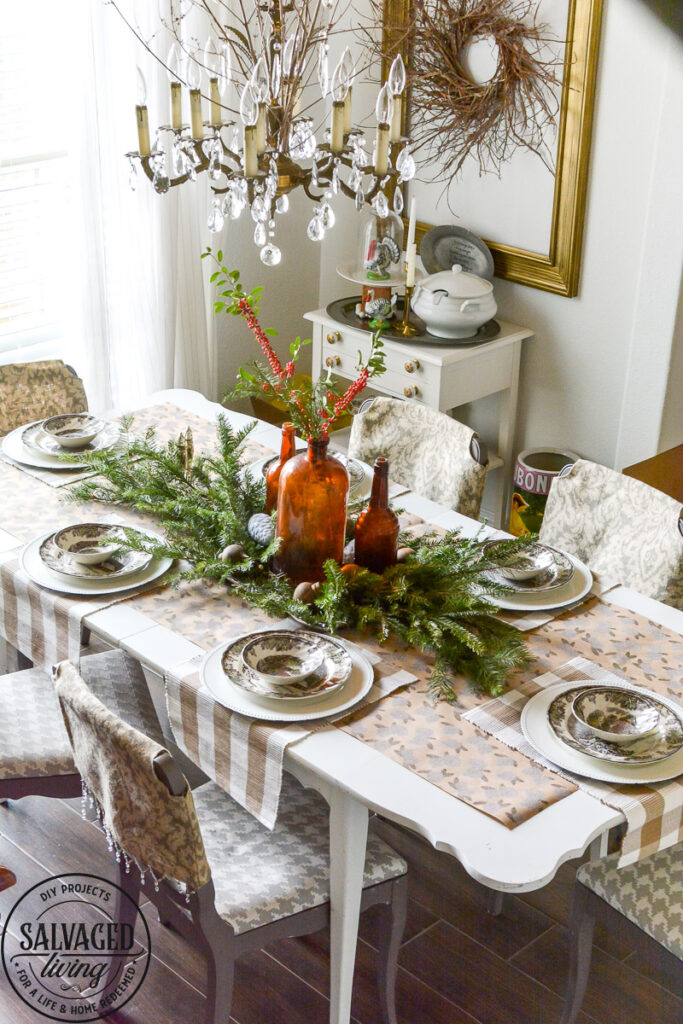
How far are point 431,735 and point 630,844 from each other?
0.33 m

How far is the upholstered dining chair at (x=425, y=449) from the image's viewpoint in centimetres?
254

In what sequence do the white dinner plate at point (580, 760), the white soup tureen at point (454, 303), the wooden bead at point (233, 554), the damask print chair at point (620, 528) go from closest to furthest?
the white dinner plate at point (580, 760) → the wooden bead at point (233, 554) → the damask print chair at point (620, 528) → the white soup tureen at point (454, 303)

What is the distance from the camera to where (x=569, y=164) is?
3168 mm

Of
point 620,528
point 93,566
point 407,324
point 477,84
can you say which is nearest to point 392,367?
point 407,324

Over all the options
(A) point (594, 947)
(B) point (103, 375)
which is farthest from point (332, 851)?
(B) point (103, 375)

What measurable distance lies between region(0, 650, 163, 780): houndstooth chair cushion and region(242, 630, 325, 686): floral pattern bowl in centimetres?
36

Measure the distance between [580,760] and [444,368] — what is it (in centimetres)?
183

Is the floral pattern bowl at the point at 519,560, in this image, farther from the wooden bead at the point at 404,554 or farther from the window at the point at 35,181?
the window at the point at 35,181

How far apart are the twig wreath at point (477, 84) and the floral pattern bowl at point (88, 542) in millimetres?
1901

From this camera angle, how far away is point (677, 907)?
5.50 feet

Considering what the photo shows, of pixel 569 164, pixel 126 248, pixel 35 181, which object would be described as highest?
pixel 569 164

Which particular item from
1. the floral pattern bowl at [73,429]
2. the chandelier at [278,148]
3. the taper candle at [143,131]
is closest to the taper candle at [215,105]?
the chandelier at [278,148]

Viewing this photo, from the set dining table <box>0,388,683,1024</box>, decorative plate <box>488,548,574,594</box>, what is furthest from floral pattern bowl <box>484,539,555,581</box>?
dining table <box>0,388,683,1024</box>

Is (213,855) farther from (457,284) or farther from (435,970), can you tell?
(457,284)
